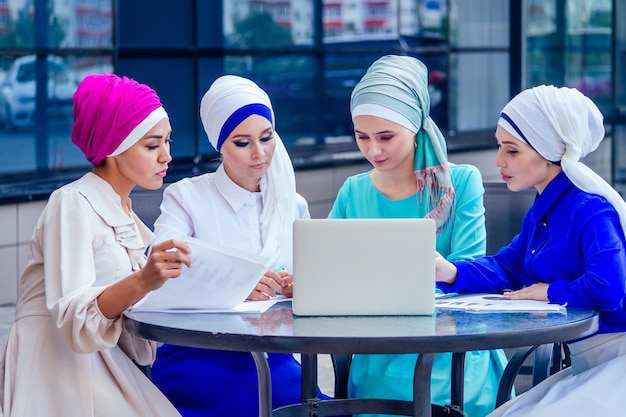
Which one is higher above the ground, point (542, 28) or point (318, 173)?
point (542, 28)

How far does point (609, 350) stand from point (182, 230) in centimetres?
122

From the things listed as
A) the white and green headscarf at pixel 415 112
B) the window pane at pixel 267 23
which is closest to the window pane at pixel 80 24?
the window pane at pixel 267 23

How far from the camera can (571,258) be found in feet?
9.49

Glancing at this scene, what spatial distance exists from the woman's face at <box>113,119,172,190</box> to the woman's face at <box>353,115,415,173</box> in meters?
0.58

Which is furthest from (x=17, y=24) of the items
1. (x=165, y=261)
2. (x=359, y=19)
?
(x=165, y=261)

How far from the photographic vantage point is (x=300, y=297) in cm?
273

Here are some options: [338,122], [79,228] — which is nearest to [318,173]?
[338,122]

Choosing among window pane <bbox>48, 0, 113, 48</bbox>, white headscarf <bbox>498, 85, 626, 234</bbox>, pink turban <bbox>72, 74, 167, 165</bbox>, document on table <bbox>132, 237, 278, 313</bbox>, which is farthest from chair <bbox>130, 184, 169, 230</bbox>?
window pane <bbox>48, 0, 113, 48</bbox>

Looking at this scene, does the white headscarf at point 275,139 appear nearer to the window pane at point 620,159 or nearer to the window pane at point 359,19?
the window pane at point 359,19

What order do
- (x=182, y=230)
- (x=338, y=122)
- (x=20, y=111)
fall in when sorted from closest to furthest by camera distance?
1. (x=182, y=230)
2. (x=20, y=111)
3. (x=338, y=122)

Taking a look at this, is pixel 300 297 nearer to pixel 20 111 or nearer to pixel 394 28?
pixel 20 111

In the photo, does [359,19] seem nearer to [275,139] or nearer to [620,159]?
[620,159]

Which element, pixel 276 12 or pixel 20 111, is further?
pixel 276 12

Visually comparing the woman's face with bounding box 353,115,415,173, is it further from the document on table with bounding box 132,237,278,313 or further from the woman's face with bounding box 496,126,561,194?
the document on table with bounding box 132,237,278,313
